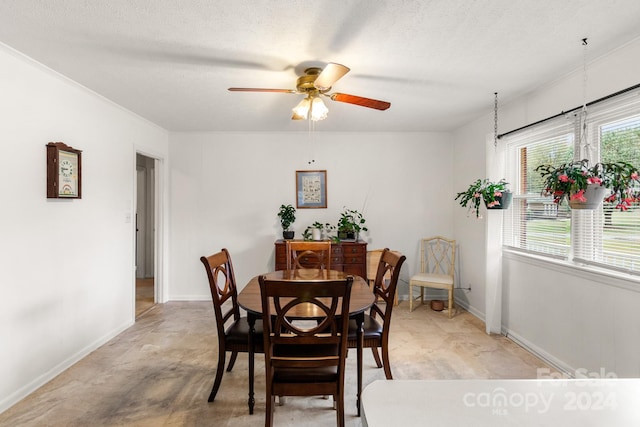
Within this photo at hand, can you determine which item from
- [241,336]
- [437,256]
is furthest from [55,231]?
[437,256]

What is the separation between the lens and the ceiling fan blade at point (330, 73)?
1.97m

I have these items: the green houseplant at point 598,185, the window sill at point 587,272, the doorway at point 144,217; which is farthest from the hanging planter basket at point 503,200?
the doorway at point 144,217

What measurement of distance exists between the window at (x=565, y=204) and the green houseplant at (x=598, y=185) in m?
0.34

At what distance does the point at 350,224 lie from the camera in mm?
4480

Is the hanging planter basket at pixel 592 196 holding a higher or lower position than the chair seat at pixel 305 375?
higher

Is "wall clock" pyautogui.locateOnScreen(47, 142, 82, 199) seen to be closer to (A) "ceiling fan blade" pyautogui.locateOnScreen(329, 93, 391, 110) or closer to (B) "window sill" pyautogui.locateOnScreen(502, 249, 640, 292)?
(A) "ceiling fan blade" pyautogui.locateOnScreen(329, 93, 391, 110)

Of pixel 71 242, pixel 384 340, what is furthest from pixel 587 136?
pixel 71 242

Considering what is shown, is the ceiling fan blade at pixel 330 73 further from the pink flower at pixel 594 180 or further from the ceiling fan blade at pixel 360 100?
the pink flower at pixel 594 180

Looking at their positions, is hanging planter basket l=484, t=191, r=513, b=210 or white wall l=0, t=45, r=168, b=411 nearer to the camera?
white wall l=0, t=45, r=168, b=411

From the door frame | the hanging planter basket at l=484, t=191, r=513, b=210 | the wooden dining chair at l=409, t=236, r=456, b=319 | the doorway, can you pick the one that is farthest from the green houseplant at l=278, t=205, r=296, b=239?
the doorway

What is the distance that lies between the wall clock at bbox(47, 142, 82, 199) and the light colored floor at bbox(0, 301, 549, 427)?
1431mm

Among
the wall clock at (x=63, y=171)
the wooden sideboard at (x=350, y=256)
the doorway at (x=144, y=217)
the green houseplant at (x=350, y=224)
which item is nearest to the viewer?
the wall clock at (x=63, y=171)

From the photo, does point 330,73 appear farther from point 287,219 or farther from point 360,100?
point 287,219

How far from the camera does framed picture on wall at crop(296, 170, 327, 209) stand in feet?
15.5
